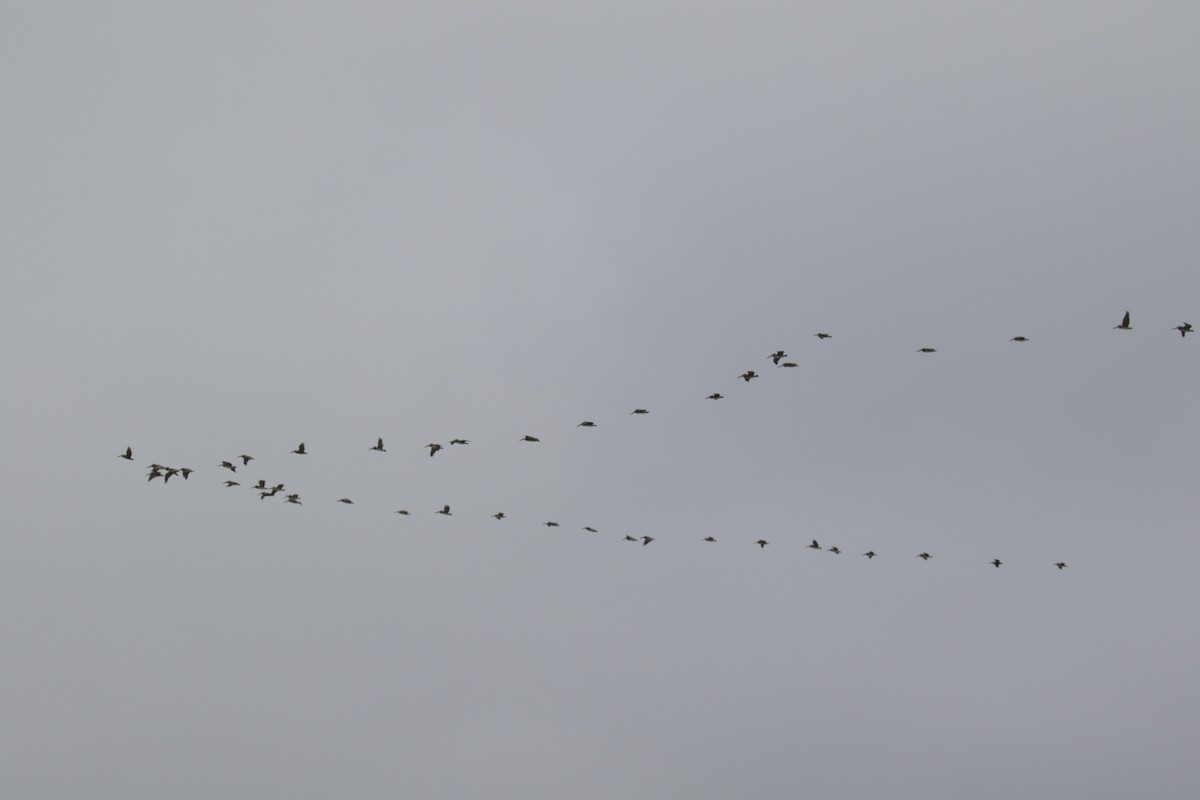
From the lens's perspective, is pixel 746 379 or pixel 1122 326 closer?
pixel 1122 326

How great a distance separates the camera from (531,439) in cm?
9906

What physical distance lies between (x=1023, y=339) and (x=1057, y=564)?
34499 millimetres

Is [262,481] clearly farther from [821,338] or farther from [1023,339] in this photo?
[1023,339]

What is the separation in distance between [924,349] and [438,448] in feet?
120

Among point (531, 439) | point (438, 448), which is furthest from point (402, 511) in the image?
point (531, 439)

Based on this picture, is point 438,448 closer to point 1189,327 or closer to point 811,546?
point 811,546

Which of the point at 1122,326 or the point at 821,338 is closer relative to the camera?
the point at 1122,326

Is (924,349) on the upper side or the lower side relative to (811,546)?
upper

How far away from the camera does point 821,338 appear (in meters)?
99.6

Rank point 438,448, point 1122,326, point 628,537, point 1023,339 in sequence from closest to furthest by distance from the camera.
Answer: point 1122,326, point 1023,339, point 438,448, point 628,537

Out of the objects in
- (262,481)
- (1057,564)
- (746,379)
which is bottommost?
(1057,564)

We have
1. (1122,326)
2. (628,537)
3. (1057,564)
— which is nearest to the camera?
(1122,326)

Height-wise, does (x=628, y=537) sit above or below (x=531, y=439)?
below

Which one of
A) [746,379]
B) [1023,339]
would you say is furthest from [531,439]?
[1023,339]
